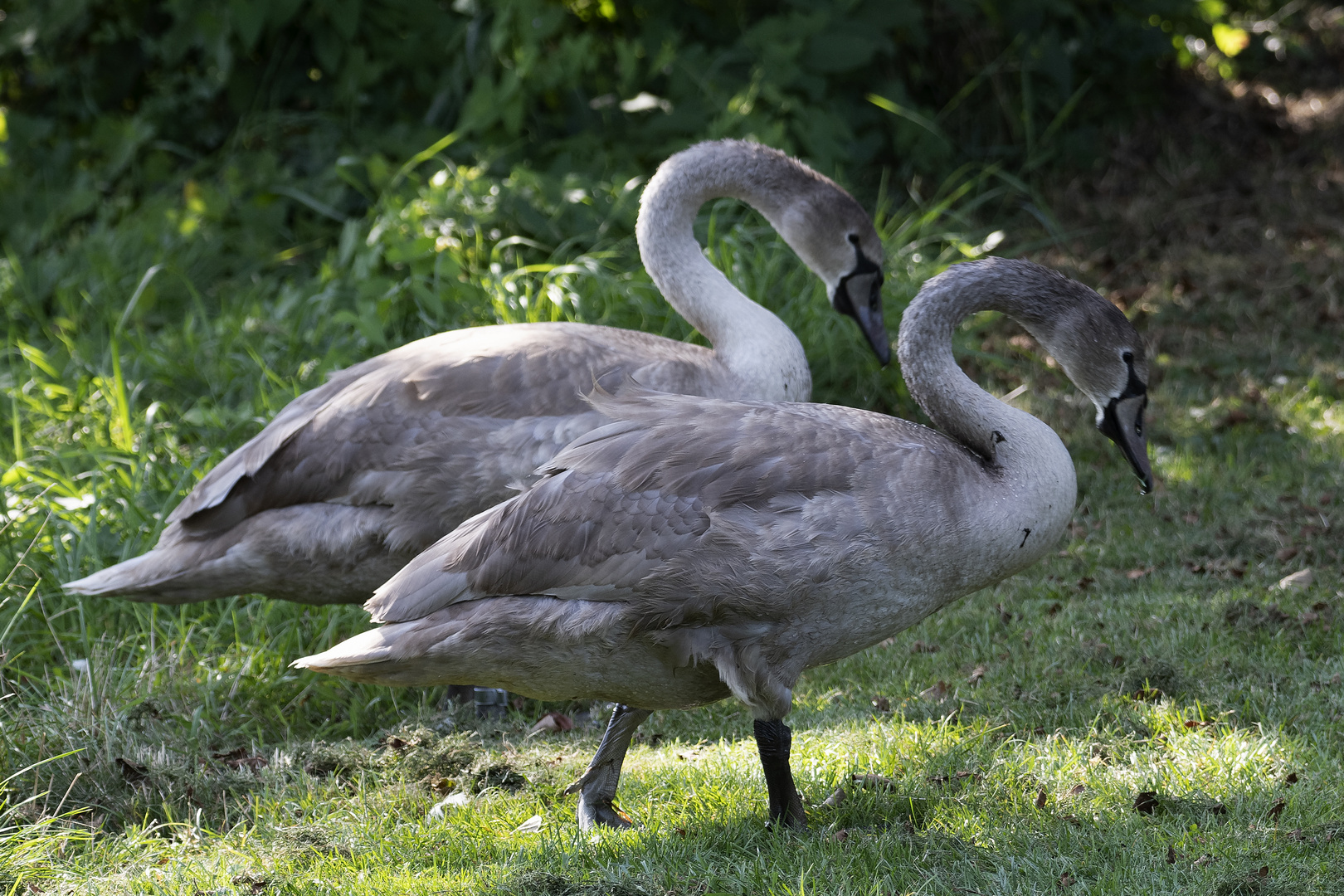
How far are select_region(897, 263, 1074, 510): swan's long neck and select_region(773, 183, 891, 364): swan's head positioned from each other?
1.35 meters

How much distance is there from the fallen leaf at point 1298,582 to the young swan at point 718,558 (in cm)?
167

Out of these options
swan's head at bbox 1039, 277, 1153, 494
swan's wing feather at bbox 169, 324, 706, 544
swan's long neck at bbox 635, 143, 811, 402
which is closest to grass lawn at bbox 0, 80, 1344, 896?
swan's wing feather at bbox 169, 324, 706, 544

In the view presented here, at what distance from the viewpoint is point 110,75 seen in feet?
28.9

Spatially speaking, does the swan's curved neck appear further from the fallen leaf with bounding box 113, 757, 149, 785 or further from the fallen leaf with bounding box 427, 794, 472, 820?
the fallen leaf with bounding box 113, 757, 149, 785

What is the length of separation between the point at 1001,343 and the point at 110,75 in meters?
6.09

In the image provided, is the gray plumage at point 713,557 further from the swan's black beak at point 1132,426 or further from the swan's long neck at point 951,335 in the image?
the swan's black beak at point 1132,426

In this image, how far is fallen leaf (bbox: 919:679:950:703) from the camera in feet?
14.0

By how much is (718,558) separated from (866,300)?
2.40m

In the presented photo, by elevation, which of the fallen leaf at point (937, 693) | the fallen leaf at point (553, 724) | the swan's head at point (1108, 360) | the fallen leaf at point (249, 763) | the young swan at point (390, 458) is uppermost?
the swan's head at point (1108, 360)

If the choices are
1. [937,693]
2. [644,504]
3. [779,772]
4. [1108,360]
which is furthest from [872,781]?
[1108,360]

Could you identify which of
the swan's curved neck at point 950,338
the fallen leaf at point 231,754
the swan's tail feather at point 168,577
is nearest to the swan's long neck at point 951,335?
the swan's curved neck at point 950,338

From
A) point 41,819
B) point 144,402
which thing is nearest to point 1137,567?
point 41,819

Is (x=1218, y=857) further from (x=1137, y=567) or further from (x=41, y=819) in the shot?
(x=41, y=819)

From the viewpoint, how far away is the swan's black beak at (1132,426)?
151 inches
